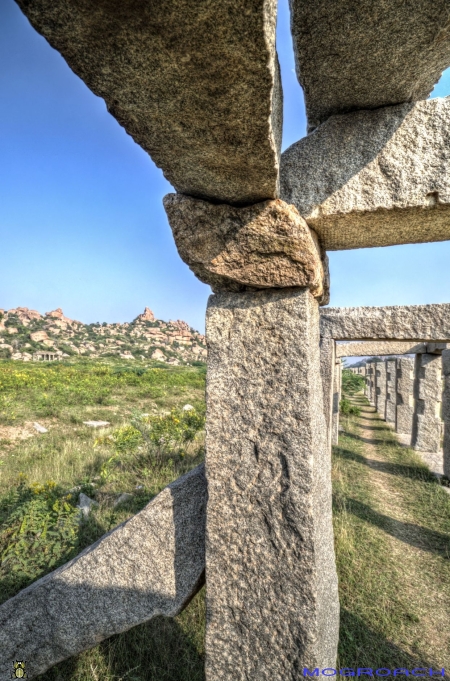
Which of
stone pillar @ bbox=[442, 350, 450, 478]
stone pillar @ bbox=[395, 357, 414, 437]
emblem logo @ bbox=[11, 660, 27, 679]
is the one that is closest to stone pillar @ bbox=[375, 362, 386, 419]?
stone pillar @ bbox=[395, 357, 414, 437]

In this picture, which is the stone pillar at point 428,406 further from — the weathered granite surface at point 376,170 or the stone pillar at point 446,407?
the weathered granite surface at point 376,170

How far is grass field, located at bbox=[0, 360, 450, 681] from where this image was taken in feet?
8.40

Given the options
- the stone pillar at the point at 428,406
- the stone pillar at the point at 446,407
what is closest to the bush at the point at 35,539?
the stone pillar at the point at 446,407

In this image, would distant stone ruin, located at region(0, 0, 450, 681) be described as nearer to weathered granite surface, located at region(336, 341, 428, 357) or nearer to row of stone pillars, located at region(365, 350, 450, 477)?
row of stone pillars, located at region(365, 350, 450, 477)

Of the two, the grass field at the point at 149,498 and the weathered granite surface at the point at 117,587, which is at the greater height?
the weathered granite surface at the point at 117,587

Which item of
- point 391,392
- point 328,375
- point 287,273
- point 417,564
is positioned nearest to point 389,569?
point 417,564

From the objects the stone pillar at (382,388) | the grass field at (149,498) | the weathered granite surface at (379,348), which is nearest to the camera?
the grass field at (149,498)

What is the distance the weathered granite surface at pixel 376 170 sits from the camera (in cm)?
159

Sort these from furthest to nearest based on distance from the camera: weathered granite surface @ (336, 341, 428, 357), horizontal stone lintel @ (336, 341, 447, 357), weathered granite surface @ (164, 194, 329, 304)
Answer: weathered granite surface @ (336, 341, 428, 357) → horizontal stone lintel @ (336, 341, 447, 357) → weathered granite surface @ (164, 194, 329, 304)

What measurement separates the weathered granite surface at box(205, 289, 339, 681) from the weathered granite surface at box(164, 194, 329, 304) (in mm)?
113

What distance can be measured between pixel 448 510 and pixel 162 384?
11623 millimetres

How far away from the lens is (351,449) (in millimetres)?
8914

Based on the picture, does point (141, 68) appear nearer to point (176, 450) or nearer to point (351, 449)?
point (176, 450)

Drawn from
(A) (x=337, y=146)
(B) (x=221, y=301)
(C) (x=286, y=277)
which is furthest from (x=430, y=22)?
(B) (x=221, y=301)
